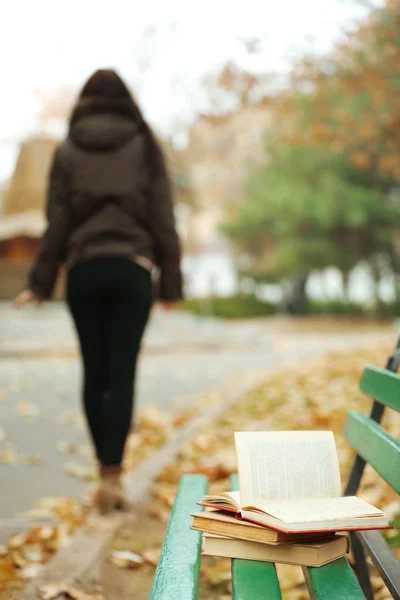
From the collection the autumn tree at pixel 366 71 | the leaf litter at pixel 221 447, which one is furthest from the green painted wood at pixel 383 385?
the autumn tree at pixel 366 71

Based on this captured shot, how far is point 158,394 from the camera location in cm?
905

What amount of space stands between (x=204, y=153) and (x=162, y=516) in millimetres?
36736

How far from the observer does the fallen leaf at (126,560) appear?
3117 mm

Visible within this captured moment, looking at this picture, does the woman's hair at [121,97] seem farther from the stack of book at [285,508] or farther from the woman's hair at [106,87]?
the stack of book at [285,508]

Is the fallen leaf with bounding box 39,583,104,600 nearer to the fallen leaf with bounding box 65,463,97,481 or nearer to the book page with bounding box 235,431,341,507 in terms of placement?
the book page with bounding box 235,431,341,507

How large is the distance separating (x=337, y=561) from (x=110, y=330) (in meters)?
2.12

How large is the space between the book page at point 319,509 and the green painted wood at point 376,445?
94 mm

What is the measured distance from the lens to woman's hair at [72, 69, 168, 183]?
3.76m

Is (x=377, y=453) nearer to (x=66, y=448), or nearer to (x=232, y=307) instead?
(x=66, y=448)

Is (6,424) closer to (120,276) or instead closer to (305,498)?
(120,276)

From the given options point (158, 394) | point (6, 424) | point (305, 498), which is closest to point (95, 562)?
point (305, 498)

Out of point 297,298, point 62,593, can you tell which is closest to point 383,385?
point 62,593

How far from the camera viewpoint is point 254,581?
155cm

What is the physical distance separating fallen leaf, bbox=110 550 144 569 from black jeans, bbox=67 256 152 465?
0.57m
